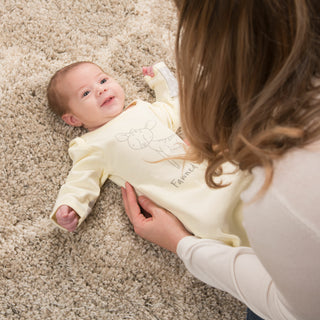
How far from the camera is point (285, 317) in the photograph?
2.07 feet

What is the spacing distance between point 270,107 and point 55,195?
2.63ft

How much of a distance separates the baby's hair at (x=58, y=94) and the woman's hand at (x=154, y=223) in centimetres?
33

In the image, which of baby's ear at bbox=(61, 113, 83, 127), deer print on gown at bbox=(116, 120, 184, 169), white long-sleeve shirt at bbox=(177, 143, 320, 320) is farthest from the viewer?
baby's ear at bbox=(61, 113, 83, 127)

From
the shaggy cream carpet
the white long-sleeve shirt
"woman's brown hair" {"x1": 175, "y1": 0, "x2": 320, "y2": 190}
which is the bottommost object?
the shaggy cream carpet

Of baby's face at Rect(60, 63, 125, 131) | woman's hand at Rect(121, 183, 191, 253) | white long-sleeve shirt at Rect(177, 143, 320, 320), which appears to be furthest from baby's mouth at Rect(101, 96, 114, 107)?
white long-sleeve shirt at Rect(177, 143, 320, 320)

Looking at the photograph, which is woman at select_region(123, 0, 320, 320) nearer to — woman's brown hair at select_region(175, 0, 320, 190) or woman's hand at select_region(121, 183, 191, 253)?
woman's brown hair at select_region(175, 0, 320, 190)

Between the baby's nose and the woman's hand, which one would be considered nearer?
the woman's hand

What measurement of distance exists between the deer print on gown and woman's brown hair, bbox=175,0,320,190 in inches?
18.7

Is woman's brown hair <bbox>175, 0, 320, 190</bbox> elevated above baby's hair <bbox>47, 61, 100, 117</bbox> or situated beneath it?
elevated above

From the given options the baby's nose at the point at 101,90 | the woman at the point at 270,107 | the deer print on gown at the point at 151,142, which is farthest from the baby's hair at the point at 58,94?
the woman at the point at 270,107

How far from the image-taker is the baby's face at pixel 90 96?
1099 millimetres

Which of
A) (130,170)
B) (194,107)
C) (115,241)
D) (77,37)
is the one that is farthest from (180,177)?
(77,37)

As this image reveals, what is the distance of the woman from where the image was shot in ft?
1.45

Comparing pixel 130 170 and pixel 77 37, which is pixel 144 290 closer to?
pixel 130 170
